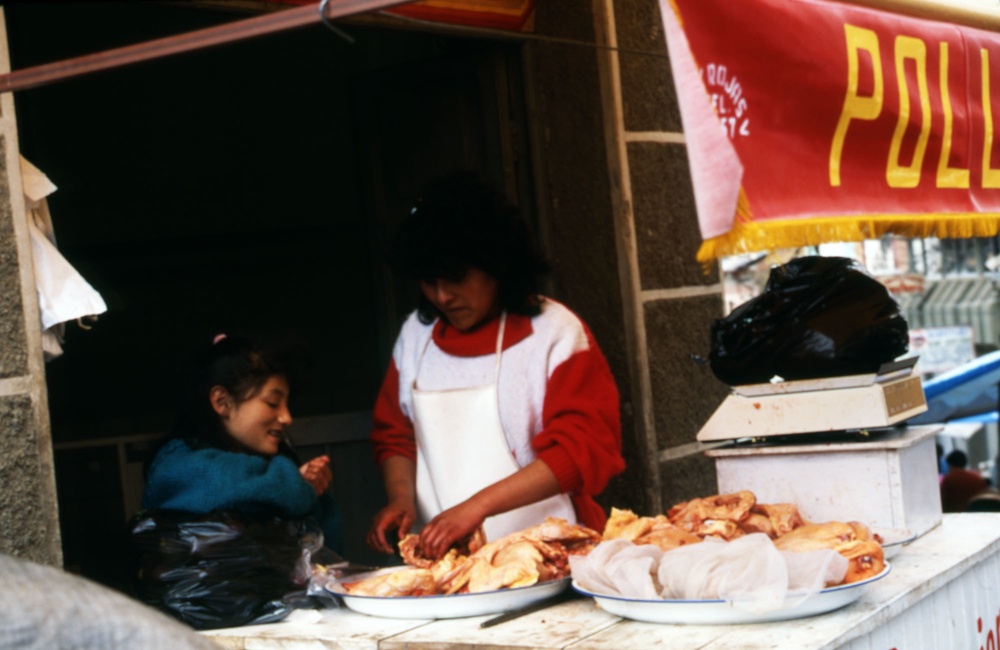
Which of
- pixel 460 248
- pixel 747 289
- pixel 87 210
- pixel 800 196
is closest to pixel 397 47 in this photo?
pixel 460 248

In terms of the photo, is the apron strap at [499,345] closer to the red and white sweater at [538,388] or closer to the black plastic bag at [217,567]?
the red and white sweater at [538,388]

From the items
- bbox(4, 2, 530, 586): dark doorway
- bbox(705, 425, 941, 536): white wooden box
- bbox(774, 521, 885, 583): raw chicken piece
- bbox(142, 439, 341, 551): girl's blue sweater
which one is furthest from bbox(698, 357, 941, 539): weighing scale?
bbox(4, 2, 530, 586): dark doorway

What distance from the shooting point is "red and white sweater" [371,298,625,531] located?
3.38 m

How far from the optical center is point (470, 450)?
363 centimetres

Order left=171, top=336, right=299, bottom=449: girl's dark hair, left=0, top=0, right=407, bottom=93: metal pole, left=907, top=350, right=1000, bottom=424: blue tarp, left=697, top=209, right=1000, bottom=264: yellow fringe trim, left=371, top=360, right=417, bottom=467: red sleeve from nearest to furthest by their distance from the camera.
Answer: left=0, top=0, right=407, bottom=93: metal pole
left=697, top=209, right=1000, bottom=264: yellow fringe trim
left=171, top=336, right=299, bottom=449: girl's dark hair
left=371, top=360, right=417, bottom=467: red sleeve
left=907, top=350, right=1000, bottom=424: blue tarp

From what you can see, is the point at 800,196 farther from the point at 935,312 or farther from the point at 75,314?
the point at 935,312

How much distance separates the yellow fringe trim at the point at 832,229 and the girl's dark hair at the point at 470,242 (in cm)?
89

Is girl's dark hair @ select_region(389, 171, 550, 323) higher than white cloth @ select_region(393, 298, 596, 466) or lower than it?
higher

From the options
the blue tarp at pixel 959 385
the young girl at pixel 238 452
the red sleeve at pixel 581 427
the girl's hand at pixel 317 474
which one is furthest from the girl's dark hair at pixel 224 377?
the blue tarp at pixel 959 385

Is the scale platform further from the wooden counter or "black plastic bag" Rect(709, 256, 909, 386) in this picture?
the wooden counter

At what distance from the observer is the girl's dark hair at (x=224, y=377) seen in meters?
3.28

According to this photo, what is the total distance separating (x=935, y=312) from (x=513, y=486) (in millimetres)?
26519

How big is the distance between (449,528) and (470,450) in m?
0.59

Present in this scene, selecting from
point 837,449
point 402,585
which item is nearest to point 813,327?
point 837,449
